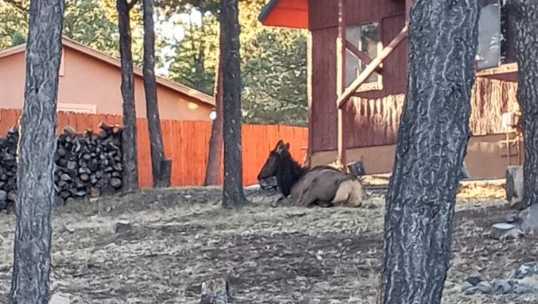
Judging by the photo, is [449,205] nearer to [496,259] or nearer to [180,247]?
[496,259]

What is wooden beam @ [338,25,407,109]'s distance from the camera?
15.7 m

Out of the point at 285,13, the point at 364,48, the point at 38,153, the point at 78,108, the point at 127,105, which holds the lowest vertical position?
the point at 38,153

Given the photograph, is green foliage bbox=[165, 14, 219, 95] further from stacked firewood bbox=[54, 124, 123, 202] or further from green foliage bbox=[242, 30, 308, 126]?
stacked firewood bbox=[54, 124, 123, 202]

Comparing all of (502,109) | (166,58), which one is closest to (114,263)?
(502,109)

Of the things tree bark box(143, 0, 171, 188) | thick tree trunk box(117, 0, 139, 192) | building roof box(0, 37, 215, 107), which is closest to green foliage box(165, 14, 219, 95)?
building roof box(0, 37, 215, 107)

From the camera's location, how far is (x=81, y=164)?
56.5ft

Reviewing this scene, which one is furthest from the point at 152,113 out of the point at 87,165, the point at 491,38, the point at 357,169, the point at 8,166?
the point at 491,38

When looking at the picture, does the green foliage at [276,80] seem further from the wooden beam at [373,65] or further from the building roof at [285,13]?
the wooden beam at [373,65]

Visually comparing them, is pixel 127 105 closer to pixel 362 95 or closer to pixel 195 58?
pixel 362 95

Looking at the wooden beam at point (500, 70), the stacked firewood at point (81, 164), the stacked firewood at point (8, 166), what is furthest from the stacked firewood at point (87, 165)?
the wooden beam at point (500, 70)

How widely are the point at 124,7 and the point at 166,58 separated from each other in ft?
76.3

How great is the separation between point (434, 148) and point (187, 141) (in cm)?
2111

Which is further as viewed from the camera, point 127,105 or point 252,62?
point 252,62

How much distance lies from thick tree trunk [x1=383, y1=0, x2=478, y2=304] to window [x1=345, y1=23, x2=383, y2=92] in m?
13.6
